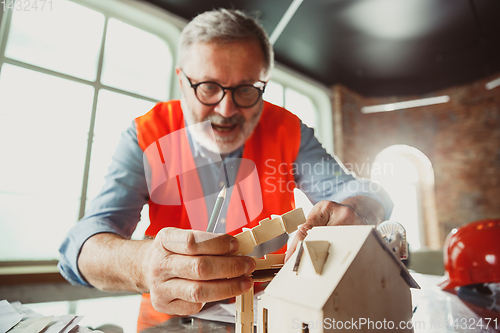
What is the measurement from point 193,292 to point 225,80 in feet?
1.57

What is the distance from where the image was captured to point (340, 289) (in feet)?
0.90

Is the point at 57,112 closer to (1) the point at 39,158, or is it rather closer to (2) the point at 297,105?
(1) the point at 39,158

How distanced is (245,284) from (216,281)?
0.11 feet

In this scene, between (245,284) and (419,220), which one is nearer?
(245,284)

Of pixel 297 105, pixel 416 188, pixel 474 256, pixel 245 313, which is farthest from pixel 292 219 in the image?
pixel 416 188

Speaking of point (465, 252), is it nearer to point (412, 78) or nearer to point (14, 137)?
point (14, 137)

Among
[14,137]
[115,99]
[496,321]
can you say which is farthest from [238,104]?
[14,137]

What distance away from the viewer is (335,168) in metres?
0.88

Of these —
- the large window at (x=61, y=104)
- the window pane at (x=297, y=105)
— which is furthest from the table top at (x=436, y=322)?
the large window at (x=61, y=104)

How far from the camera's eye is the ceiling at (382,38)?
87.4 inches

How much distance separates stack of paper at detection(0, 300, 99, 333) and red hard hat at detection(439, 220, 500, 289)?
93 centimetres

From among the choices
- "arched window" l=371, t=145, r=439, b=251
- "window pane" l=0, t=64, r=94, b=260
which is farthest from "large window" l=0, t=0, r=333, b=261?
"arched window" l=371, t=145, r=439, b=251

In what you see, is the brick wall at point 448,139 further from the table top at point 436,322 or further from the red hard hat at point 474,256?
the table top at point 436,322

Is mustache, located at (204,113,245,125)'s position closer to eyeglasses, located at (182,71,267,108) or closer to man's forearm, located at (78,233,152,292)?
eyeglasses, located at (182,71,267,108)
